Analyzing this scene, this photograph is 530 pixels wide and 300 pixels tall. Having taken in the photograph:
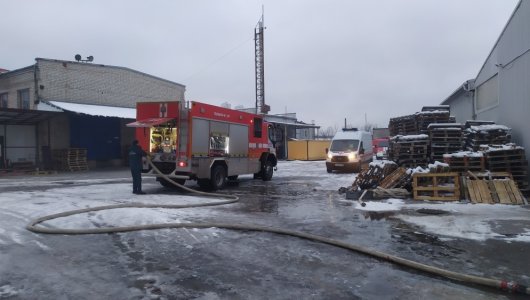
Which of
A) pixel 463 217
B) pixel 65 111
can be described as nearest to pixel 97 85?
pixel 65 111

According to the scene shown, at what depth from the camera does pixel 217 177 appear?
14852 millimetres

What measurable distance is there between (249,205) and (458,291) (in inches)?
280

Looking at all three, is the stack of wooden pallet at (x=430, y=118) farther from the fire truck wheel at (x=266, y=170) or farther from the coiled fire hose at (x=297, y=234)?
the coiled fire hose at (x=297, y=234)

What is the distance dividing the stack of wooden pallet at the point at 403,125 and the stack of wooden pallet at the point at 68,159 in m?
18.6

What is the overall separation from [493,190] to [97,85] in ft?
84.1

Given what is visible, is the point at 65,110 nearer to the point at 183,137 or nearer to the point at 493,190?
the point at 183,137

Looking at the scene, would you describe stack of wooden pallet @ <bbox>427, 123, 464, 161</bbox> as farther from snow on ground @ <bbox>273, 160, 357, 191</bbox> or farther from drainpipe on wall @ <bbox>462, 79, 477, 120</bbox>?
drainpipe on wall @ <bbox>462, 79, 477, 120</bbox>

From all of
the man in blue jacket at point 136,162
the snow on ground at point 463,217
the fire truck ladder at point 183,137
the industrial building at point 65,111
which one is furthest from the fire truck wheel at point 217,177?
the industrial building at point 65,111

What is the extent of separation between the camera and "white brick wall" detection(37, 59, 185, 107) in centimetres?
2578

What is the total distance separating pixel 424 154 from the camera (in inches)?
579

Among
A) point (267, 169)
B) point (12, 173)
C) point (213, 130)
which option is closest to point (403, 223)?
point (213, 130)

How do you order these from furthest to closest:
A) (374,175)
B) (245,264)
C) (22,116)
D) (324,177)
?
(22,116)
(324,177)
(374,175)
(245,264)

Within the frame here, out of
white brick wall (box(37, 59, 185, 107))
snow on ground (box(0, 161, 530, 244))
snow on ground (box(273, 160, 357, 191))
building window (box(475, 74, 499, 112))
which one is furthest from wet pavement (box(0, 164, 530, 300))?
white brick wall (box(37, 59, 185, 107))

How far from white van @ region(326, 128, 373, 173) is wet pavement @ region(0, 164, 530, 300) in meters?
14.7
